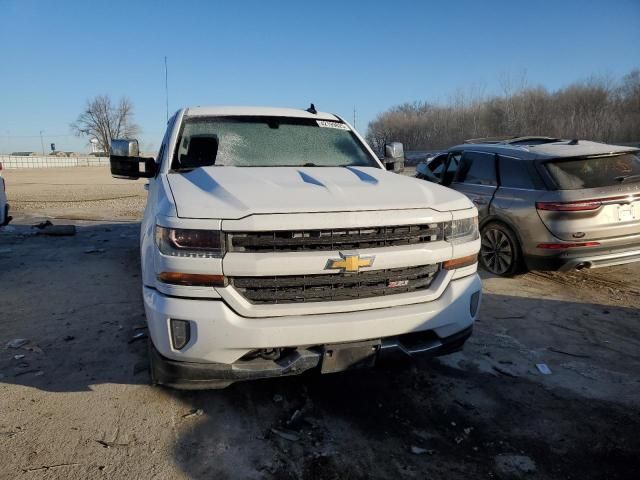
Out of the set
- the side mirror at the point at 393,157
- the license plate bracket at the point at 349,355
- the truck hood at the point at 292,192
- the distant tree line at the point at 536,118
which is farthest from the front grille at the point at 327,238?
the distant tree line at the point at 536,118

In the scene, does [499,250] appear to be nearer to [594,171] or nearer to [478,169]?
[478,169]

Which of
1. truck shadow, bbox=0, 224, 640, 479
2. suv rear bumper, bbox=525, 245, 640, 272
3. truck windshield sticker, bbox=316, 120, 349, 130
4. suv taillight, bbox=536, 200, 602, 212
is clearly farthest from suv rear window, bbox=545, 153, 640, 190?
truck windshield sticker, bbox=316, 120, 349, 130

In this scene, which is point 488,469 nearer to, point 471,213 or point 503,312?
point 471,213

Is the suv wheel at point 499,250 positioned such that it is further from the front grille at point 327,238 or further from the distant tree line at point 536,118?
the distant tree line at point 536,118

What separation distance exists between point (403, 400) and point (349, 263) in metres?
1.19

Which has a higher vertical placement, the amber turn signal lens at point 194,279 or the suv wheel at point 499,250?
the amber turn signal lens at point 194,279

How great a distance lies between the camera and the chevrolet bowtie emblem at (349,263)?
2551 millimetres

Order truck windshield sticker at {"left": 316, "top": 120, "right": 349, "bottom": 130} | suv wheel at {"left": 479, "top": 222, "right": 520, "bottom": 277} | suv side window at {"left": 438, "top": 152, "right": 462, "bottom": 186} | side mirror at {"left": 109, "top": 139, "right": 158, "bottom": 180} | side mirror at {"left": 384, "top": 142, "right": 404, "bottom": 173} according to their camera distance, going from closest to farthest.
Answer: side mirror at {"left": 109, "top": 139, "right": 158, "bottom": 180}
truck windshield sticker at {"left": 316, "top": 120, "right": 349, "bottom": 130}
side mirror at {"left": 384, "top": 142, "right": 404, "bottom": 173}
suv wheel at {"left": 479, "top": 222, "right": 520, "bottom": 277}
suv side window at {"left": 438, "top": 152, "right": 462, "bottom": 186}

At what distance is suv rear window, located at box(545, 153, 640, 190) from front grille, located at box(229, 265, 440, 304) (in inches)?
144

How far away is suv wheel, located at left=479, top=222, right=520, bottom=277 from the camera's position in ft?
20.0

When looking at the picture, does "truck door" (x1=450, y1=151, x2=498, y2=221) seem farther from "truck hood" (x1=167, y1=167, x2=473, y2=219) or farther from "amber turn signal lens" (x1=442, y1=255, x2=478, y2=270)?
"amber turn signal lens" (x1=442, y1=255, x2=478, y2=270)

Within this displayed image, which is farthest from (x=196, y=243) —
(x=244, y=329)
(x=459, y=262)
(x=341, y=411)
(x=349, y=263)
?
(x=459, y=262)

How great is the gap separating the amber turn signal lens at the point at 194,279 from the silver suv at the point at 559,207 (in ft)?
14.5

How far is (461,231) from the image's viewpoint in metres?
2.98
